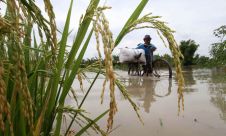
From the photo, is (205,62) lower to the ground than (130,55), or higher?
lower

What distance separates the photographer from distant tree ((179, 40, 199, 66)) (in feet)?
104

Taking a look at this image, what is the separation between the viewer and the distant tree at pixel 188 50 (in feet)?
104

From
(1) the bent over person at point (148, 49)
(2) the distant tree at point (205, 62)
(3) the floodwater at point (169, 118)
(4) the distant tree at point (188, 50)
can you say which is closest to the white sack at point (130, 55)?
(1) the bent over person at point (148, 49)

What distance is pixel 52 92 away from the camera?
143cm

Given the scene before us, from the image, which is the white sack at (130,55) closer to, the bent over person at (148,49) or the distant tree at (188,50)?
the bent over person at (148,49)

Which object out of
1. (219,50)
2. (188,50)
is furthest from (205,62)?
(188,50)

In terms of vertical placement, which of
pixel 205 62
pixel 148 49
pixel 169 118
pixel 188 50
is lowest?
pixel 169 118

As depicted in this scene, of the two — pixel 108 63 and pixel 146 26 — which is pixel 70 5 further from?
pixel 108 63

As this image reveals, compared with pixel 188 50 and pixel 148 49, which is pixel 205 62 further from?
pixel 188 50

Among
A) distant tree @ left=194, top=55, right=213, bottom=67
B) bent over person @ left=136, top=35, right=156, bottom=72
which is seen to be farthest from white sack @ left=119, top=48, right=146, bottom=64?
distant tree @ left=194, top=55, right=213, bottom=67

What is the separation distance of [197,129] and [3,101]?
2.88 m

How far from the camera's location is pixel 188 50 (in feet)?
104

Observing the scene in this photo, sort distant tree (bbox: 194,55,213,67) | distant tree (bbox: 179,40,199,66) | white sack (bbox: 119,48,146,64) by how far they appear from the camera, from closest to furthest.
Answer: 1. distant tree (bbox: 194,55,213,67)
2. white sack (bbox: 119,48,146,64)
3. distant tree (bbox: 179,40,199,66)

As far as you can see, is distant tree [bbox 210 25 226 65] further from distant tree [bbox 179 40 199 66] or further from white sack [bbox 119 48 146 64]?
distant tree [bbox 179 40 199 66]
